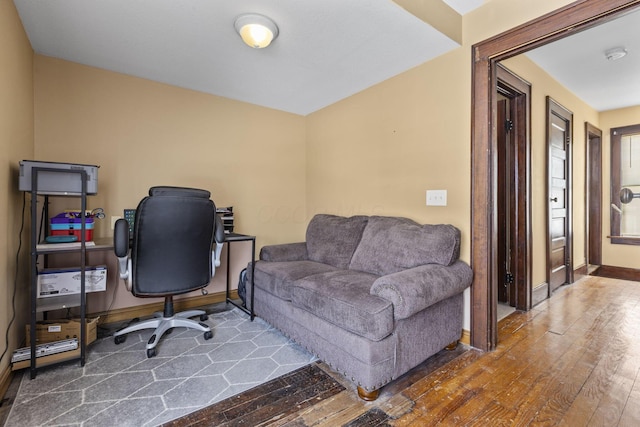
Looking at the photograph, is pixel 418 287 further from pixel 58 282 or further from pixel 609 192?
pixel 609 192

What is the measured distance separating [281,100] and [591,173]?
190 inches

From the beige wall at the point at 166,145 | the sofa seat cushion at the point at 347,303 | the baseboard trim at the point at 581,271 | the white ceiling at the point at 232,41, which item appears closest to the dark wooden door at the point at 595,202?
the baseboard trim at the point at 581,271

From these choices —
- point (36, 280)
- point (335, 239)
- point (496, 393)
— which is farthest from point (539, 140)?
point (36, 280)

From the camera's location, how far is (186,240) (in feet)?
6.99

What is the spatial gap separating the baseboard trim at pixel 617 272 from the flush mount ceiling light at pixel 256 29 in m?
5.37

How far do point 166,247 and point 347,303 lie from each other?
132cm

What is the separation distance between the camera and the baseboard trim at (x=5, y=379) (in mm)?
1588

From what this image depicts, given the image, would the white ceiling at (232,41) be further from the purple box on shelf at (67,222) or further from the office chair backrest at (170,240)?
the purple box on shelf at (67,222)

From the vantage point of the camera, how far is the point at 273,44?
2.22 meters

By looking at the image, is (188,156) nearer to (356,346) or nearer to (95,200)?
(95,200)

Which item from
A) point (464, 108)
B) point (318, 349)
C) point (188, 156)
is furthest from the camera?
point (188, 156)

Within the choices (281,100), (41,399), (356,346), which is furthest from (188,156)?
(356,346)

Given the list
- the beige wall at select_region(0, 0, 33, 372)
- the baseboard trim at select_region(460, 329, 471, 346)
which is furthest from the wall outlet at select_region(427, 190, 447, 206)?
the beige wall at select_region(0, 0, 33, 372)

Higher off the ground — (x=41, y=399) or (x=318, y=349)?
(x=318, y=349)
